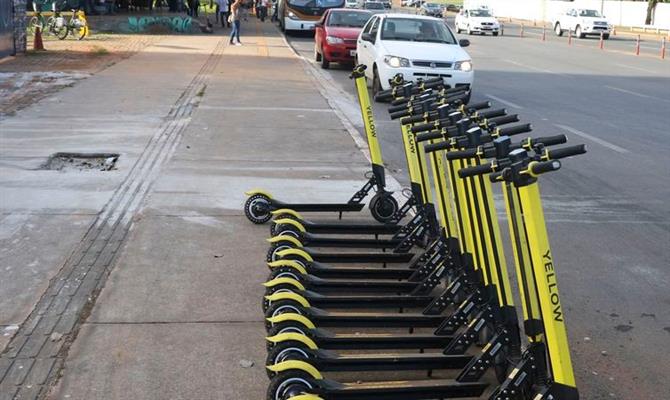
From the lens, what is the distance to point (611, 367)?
190 inches

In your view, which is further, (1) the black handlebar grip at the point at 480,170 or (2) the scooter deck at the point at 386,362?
(2) the scooter deck at the point at 386,362

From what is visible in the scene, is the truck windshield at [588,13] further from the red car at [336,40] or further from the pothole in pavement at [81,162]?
Result: the pothole in pavement at [81,162]

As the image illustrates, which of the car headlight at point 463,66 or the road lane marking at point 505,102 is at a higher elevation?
the car headlight at point 463,66

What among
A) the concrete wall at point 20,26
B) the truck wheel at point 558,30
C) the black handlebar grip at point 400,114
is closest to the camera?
the black handlebar grip at point 400,114

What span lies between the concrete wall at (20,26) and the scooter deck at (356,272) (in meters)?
19.3

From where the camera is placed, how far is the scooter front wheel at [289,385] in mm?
3883

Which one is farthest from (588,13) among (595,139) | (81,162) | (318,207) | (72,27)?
(318,207)

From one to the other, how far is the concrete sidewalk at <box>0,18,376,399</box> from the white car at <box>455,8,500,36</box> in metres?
33.1

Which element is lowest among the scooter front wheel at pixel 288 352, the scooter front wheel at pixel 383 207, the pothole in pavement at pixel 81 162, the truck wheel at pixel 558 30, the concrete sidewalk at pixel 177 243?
the truck wheel at pixel 558 30

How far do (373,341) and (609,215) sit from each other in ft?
15.2

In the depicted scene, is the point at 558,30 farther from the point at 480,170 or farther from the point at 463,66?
the point at 480,170

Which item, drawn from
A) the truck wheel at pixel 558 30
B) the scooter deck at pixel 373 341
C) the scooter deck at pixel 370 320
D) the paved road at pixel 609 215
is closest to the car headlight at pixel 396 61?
the paved road at pixel 609 215

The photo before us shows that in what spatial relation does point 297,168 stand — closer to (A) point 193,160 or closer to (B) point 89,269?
(A) point 193,160

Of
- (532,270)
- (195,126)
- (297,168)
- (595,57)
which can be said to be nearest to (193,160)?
(297,168)
